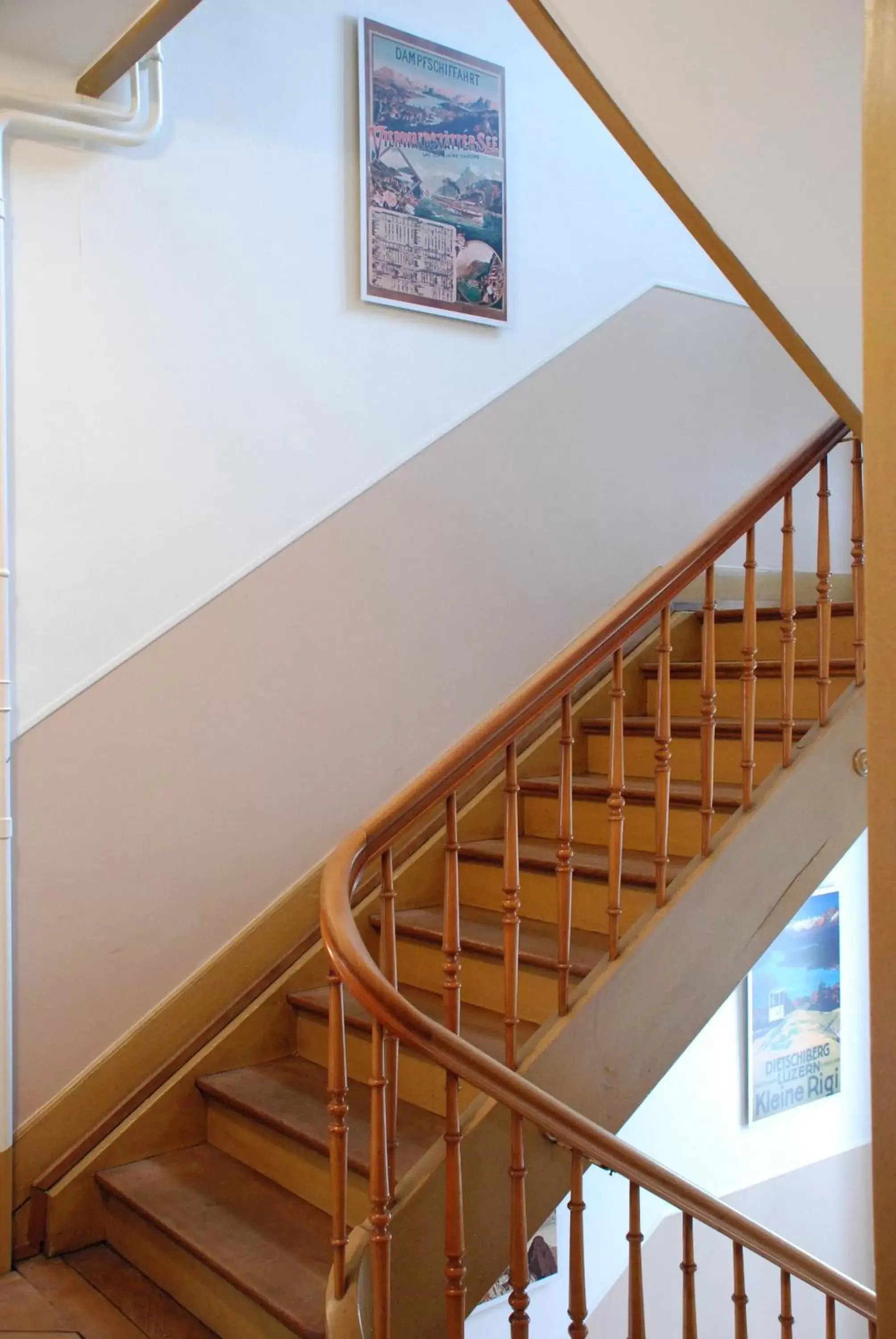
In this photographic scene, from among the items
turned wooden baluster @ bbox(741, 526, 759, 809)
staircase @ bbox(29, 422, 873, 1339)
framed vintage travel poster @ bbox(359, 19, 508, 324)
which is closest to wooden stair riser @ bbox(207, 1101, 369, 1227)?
staircase @ bbox(29, 422, 873, 1339)

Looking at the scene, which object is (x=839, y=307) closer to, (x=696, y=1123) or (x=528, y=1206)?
(x=528, y=1206)

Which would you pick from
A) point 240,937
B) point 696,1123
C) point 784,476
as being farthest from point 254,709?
point 696,1123

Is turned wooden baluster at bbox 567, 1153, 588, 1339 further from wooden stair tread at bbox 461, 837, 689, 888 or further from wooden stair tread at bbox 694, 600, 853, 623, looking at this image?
wooden stair tread at bbox 694, 600, 853, 623

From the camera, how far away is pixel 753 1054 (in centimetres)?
Result: 498

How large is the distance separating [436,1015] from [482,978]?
0.15 meters

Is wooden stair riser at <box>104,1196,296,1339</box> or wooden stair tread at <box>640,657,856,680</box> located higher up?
wooden stair tread at <box>640,657,856,680</box>

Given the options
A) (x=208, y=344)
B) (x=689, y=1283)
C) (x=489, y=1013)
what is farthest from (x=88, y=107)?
(x=689, y=1283)

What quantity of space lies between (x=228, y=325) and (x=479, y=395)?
93 centimetres

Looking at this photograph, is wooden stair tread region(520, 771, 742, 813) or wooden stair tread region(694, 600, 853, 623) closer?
wooden stair tread region(520, 771, 742, 813)

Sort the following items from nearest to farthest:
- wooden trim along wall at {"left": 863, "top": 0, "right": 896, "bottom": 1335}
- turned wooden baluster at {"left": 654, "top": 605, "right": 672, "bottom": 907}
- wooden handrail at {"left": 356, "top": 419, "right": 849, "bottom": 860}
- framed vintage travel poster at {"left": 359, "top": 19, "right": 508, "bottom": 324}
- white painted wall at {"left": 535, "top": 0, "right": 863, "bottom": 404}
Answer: wooden trim along wall at {"left": 863, "top": 0, "right": 896, "bottom": 1335}
white painted wall at {"left": 535, "top": 0, "right": 863, "bottom": 404}
wooden handrail at {"left": 356, "top": 419, "right": 849, "bottom": 860}
turned wooden baluster at {"left": 654, "top": 605, "right": 672, "bottom": 907}
framed vintage travel poster at {"left": 359, "top": 19, "right": 508, "bottom": 324}

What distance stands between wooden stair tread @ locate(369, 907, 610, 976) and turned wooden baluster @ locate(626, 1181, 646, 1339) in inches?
20.3

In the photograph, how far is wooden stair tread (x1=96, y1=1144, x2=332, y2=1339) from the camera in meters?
2.14

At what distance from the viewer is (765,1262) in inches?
198

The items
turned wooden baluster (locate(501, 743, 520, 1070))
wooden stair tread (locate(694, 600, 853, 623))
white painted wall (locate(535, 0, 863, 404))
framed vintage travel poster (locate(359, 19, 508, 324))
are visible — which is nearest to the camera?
white painted wall (locate(535, 0, 863, 404))
